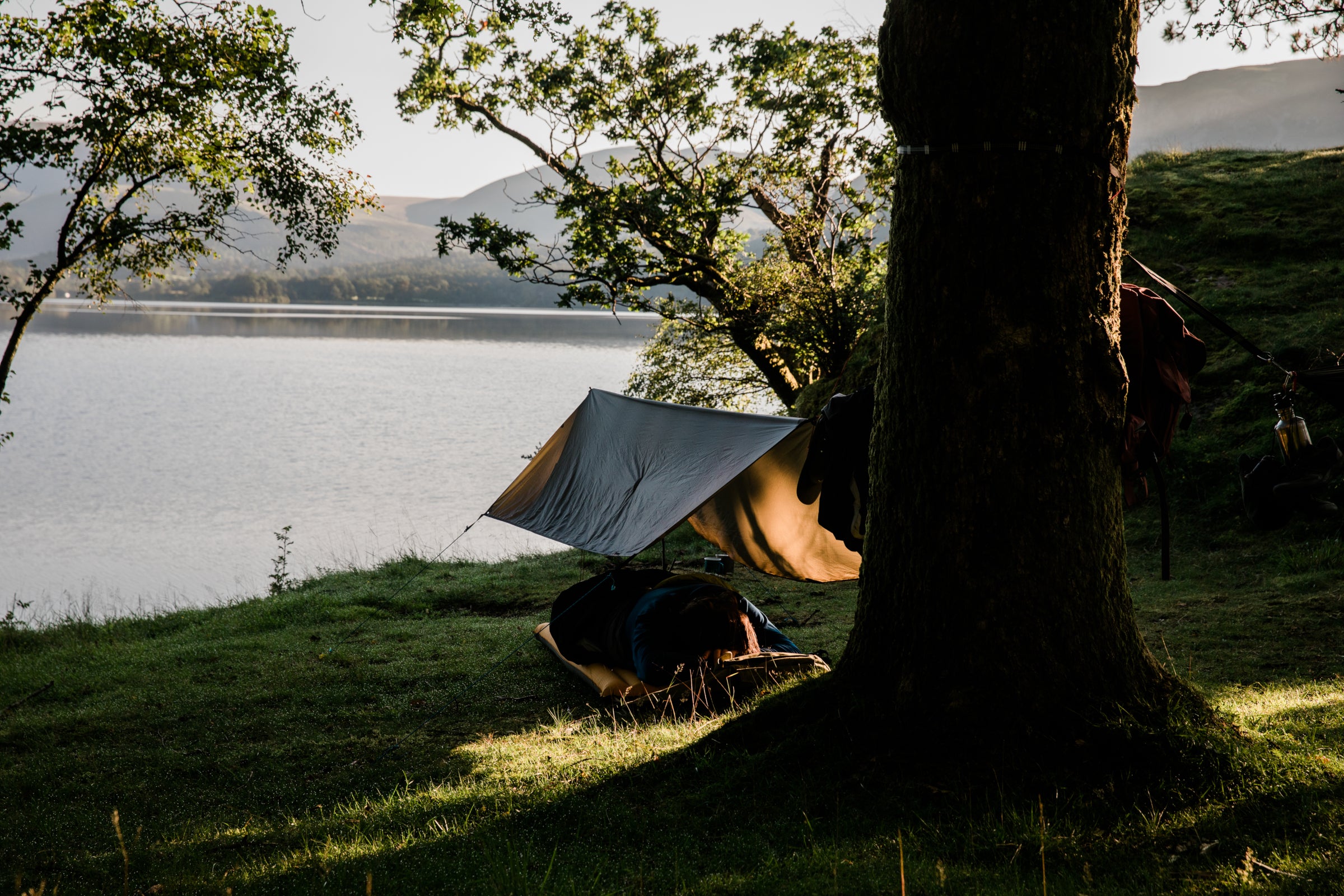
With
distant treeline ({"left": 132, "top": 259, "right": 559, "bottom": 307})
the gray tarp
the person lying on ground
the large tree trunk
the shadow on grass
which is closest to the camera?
the shadow on grass

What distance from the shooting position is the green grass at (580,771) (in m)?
2.35

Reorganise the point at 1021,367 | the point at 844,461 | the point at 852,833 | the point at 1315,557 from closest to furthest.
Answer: the point at 852,833, the point at 1021,367, the point at 844,461, the point at 1315,557

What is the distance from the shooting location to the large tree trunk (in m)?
2.70

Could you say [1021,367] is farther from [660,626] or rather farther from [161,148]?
[161,148]

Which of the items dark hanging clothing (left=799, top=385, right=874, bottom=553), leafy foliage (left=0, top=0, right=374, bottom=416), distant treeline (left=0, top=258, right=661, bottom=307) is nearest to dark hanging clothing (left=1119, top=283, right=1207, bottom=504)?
dark hanging clothing (left=799, top=385, right=874, bottom=553)

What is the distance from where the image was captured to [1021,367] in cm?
274

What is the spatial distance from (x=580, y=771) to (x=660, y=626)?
5.78ft

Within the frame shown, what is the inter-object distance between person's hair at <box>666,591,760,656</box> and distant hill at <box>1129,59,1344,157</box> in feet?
160

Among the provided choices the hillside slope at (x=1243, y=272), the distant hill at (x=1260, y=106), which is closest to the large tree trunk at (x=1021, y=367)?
the hillside slope at (x=1243, y=272)

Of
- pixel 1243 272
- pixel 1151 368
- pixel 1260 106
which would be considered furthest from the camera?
pixel 1260 106

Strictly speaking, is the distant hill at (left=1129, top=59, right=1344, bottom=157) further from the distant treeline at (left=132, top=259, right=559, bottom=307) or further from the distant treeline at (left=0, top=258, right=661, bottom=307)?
the distant treeline at (left=0, top=258, right=661, bottom=307)

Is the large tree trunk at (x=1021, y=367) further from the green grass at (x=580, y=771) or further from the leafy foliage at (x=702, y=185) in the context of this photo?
the leafy foliage at (x=702, y=185)

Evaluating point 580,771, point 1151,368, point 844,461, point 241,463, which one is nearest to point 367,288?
A: point 241,463

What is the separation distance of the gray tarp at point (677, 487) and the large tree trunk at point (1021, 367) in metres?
2.47
